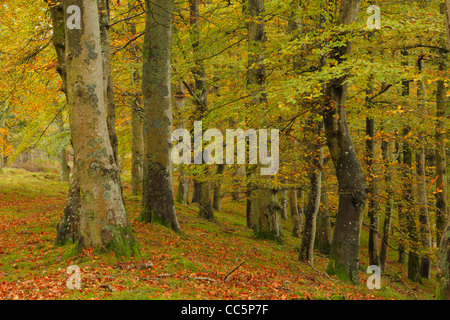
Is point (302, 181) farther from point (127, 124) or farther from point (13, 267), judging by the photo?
point (127, 124)

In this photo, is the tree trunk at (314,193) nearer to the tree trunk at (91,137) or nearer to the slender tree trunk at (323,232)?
the slender tree trunk at (323,232)

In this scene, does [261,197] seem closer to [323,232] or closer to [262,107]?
[323,232]

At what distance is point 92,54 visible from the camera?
618 cm

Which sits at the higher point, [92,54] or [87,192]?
[92,54]

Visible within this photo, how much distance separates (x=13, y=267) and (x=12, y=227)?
4.55 meters

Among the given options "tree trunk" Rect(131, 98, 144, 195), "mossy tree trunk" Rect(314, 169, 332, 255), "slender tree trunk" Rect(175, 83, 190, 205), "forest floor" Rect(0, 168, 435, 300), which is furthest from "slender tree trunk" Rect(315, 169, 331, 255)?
"tree trunk" Rect(131, 98, 144, 195)

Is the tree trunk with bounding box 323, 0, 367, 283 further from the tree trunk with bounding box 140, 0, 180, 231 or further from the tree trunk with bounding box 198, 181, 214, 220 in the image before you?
the tree trunk with bounding box 198, 181, 214, 220

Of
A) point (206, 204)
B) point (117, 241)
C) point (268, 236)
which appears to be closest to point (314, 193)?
point (268, 236)

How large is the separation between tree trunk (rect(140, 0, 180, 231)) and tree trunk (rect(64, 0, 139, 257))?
3.41 metres

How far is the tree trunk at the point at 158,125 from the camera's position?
9672mm

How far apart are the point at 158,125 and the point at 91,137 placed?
379 centimetres

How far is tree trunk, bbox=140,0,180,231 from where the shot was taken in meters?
9.67
